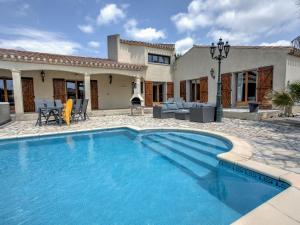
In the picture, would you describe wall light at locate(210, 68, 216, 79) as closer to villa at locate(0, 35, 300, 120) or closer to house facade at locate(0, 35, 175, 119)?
villa at locate(0, 35, 300, 120)

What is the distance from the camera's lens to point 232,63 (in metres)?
11.1

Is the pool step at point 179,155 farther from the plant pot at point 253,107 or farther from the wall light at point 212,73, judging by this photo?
the wall light at point 212,73

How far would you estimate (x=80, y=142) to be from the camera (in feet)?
19.3

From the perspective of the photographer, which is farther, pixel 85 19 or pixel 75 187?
pixel 85 19

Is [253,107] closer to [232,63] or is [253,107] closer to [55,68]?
[232,63]

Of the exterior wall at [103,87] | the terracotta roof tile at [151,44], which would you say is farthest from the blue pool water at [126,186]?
the terracotta roof tile at [151,44]

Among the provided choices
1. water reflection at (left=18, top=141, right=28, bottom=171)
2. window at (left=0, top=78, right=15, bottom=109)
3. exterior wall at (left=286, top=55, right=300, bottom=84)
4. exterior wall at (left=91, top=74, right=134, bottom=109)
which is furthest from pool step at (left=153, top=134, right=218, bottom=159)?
window at (left=0, top=78, right=15, bottom=109)

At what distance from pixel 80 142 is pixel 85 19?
8870mm

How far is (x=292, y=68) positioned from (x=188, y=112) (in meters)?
5.53

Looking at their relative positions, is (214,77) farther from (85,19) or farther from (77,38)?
(77,38)

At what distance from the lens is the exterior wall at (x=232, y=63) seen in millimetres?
9062

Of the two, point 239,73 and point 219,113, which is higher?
point 239,73

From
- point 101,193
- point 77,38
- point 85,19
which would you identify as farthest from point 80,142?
point 77,38

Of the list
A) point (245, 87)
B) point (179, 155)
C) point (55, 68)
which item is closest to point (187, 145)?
point (179, 155)
